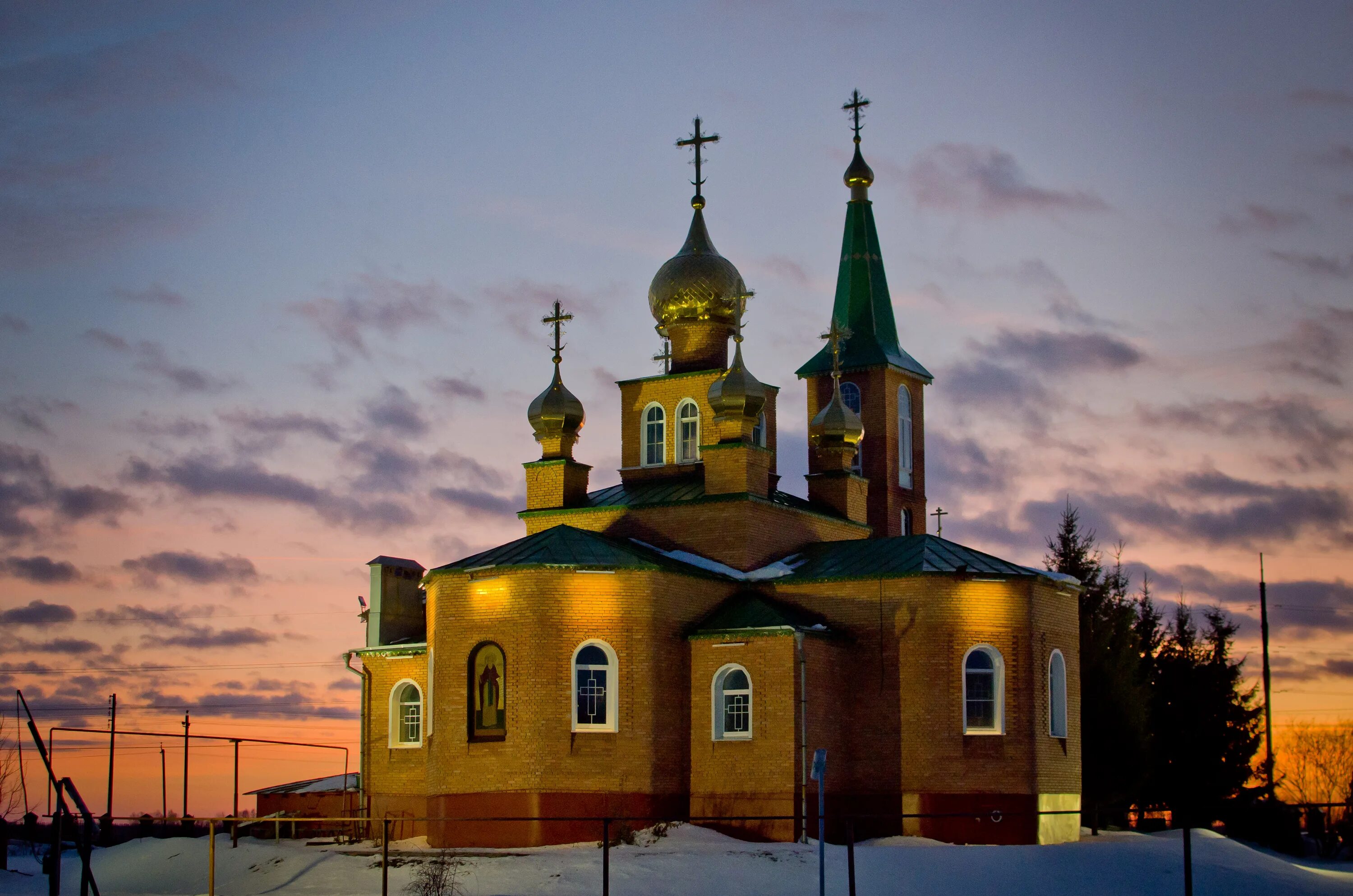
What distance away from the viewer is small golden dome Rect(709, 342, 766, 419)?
3278cm

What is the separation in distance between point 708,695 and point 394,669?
7593mm

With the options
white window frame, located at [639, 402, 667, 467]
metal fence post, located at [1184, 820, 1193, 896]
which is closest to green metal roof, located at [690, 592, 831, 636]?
white window frame, located at [639, 402, 667, 467]

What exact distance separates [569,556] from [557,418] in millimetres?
6420

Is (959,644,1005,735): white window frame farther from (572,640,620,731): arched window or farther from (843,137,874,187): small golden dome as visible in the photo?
(843,137,874,187): small golden dome

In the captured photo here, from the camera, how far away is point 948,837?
29.0 metres

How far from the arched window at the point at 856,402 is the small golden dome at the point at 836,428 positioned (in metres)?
6.24

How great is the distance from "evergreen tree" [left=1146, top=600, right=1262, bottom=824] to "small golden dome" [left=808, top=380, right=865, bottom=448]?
33.8 feet

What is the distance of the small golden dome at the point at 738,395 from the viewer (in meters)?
32.8

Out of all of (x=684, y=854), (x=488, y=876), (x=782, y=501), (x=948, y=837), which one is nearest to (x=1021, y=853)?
(x=948, y=837)

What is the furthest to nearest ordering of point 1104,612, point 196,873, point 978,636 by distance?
point 1104,612 < point 978,636 < point 196,873

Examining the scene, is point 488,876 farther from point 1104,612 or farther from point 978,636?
point 1104,612

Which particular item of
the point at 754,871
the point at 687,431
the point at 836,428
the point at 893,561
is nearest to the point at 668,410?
the point at 687,431

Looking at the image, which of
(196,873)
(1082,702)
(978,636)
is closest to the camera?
(196,873)

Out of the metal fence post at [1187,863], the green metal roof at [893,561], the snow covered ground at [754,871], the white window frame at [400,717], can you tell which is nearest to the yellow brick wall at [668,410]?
the green metal roof at [893,561]
